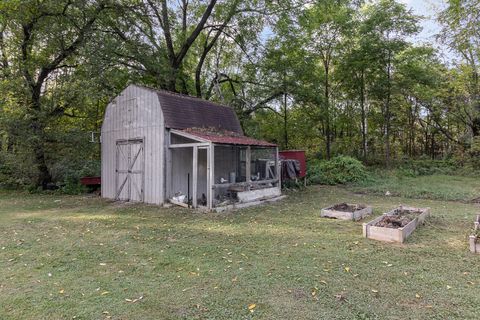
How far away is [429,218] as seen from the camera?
640 cm

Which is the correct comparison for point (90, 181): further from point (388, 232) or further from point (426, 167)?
point (426, 167)

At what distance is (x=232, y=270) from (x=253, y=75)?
13695 millimetres

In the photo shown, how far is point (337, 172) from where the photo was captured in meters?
13.6

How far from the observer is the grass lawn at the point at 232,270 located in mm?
2748

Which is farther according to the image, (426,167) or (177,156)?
(426,167)

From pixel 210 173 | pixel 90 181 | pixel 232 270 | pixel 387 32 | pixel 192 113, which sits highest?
pixel 387 32

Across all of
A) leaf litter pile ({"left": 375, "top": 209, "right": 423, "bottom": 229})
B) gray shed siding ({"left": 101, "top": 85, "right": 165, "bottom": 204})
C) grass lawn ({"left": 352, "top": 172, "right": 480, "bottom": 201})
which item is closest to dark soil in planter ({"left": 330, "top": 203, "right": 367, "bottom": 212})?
leaf litter pile ({"left": 375, "top": 209, "right": 423, "bottom": 229})

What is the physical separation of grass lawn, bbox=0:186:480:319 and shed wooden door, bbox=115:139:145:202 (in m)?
2.89

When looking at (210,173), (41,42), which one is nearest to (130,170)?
(210,173)

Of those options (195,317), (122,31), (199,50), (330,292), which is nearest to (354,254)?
(330,292)

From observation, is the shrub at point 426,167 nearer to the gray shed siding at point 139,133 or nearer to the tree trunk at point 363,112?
the tree trunk at point 363,112

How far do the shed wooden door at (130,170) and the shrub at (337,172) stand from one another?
7.60 metres

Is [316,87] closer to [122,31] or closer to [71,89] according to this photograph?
[122,31]

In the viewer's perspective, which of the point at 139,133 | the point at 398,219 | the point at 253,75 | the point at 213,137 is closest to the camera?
the point at 398,219
